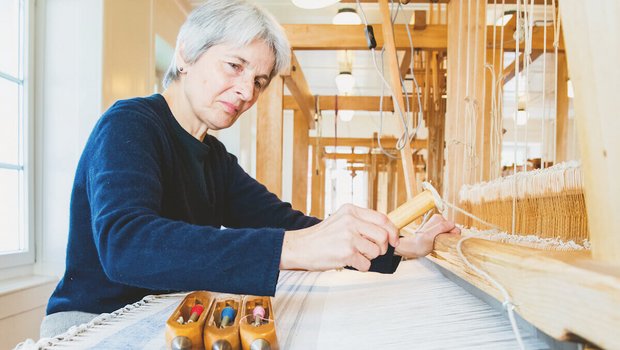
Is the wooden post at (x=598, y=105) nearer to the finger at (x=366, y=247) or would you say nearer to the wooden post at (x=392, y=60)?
the finger at (x=366, y=247)

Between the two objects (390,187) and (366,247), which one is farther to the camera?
(390,187)

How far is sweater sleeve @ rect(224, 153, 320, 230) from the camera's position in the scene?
5.10ft

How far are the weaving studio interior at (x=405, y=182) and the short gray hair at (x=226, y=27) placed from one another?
38cm

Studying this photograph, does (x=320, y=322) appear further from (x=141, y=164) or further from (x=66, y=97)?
(x=66, y=97)

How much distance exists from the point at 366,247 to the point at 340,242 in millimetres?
40

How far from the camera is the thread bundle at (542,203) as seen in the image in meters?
0.89

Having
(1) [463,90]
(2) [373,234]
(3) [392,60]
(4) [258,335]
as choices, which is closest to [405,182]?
(1) [463,90]

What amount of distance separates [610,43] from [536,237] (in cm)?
65

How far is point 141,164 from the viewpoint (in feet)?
2.97

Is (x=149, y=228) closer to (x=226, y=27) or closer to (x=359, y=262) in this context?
(x=359, y=262)

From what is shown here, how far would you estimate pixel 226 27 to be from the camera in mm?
1130

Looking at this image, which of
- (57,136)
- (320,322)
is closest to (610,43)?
(320,322)

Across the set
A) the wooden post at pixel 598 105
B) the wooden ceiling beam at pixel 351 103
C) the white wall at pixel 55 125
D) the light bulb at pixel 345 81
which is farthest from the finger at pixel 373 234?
the light bulb at pixel 345 81

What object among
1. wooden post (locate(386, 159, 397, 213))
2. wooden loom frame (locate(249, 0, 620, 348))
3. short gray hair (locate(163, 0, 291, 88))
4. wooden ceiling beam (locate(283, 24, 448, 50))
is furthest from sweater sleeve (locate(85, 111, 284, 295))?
wooden post (locate(386, 159, 397, 213))
